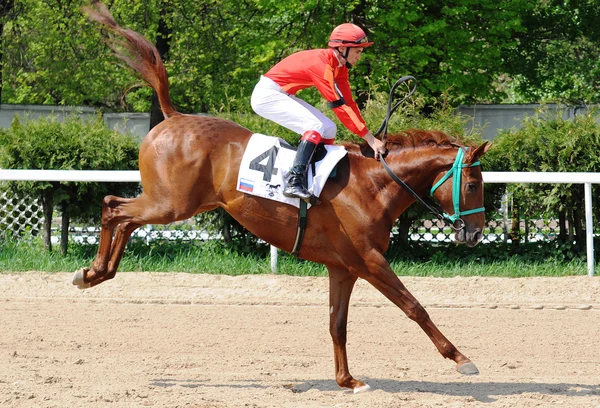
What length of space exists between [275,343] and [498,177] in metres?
3.59

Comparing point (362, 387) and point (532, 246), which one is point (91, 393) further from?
point (532, 246)

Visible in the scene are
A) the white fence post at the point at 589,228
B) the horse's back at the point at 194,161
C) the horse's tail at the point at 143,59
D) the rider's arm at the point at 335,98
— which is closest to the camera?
the rider's arm at the point at 335,98

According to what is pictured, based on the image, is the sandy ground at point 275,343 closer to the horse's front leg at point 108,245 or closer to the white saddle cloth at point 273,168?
the horse's front leg at point 108,245

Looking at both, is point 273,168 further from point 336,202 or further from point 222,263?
point 222,263

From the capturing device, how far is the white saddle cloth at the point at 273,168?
17.3 ft

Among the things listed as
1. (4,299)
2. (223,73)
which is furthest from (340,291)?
(223,73)

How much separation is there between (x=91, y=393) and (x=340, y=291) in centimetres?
165

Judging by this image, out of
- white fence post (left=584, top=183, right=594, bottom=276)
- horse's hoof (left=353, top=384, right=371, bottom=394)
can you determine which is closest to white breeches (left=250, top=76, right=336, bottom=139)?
horse's hoof (left=353, top=384, right=371, bottom=394)

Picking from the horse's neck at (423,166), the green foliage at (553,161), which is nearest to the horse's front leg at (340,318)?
the horse's neck at (423,166)

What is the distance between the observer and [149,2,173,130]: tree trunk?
18.9 m

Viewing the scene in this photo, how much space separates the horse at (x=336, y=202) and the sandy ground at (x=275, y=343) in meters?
0.51

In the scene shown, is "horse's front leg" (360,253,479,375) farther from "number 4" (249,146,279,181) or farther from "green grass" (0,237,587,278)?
"green grass" (0,237,587,278)

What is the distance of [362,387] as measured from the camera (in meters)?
5.26

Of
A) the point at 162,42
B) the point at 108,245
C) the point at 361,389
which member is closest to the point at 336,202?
the point at 361,389
